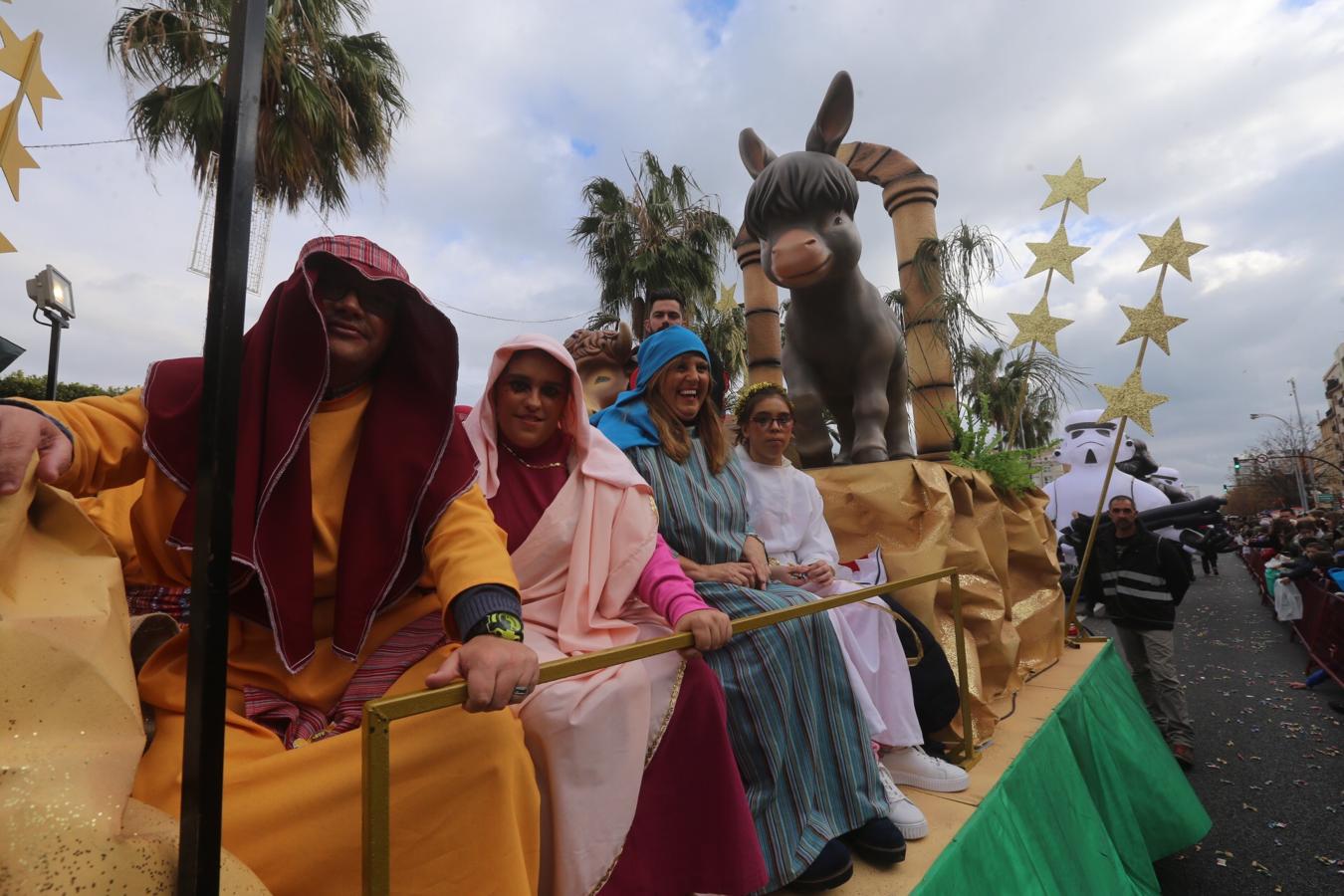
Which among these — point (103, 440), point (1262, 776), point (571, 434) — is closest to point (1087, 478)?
point (1262, 776)

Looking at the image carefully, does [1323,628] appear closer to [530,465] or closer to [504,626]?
[530,465]

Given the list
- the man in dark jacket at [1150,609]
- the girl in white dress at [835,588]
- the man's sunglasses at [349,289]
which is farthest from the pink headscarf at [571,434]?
the man in dark jacket at [1150,609]

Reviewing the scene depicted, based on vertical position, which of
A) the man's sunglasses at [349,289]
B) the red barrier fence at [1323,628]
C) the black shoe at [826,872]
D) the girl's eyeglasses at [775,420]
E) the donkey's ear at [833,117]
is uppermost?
the donkey's ear at [833,117]

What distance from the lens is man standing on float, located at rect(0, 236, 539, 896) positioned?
936 mm

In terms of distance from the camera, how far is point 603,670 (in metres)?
1.41

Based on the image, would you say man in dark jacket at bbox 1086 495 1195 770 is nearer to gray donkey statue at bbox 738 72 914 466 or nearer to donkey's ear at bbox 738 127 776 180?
gray donkey statue at bbox 738 72 914 466

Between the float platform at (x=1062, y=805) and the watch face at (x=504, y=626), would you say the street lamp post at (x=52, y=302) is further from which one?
the float platform at (x=1062, y=805)

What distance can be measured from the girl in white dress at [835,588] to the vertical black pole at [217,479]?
5.30 ft

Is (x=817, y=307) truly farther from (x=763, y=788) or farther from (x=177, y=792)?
(x=177, y=792)

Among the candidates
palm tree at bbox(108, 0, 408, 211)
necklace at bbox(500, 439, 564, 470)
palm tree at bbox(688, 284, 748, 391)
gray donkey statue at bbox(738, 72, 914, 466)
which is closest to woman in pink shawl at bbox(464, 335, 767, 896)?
necklace at bbox(500, 439, 564, 470)

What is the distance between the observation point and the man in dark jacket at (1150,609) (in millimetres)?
4441

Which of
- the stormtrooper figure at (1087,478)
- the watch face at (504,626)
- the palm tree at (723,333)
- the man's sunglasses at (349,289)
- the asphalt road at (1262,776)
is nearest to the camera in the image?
the watch face at (504,626)

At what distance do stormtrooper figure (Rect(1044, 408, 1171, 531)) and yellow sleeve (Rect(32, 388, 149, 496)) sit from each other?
7523 millimetres

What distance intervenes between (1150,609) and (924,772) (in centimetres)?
337
